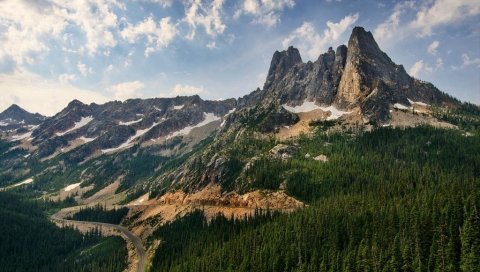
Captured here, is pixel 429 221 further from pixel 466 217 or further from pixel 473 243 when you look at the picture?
pixel 473 243

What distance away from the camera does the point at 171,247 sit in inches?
6383

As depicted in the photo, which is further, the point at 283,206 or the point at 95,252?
the point at 95,252

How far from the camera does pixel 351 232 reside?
126m

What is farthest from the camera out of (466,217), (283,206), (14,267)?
(14,267)

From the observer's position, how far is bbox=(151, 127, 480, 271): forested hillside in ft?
340

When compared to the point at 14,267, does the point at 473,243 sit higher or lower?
higher

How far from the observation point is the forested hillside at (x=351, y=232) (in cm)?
10375

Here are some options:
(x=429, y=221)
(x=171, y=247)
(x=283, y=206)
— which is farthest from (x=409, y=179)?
(x=171, y=247)

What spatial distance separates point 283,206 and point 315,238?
1959 inches

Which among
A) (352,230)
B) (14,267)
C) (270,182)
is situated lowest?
(14,267)

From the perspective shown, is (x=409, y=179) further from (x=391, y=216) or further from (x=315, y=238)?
(x=315, y=238)

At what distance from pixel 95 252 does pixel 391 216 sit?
448ft

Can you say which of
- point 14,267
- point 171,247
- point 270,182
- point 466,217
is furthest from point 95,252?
point 466,217

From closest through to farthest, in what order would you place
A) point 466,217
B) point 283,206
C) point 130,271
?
1. point 466,217
2. point 130,271
3. point 283,206
